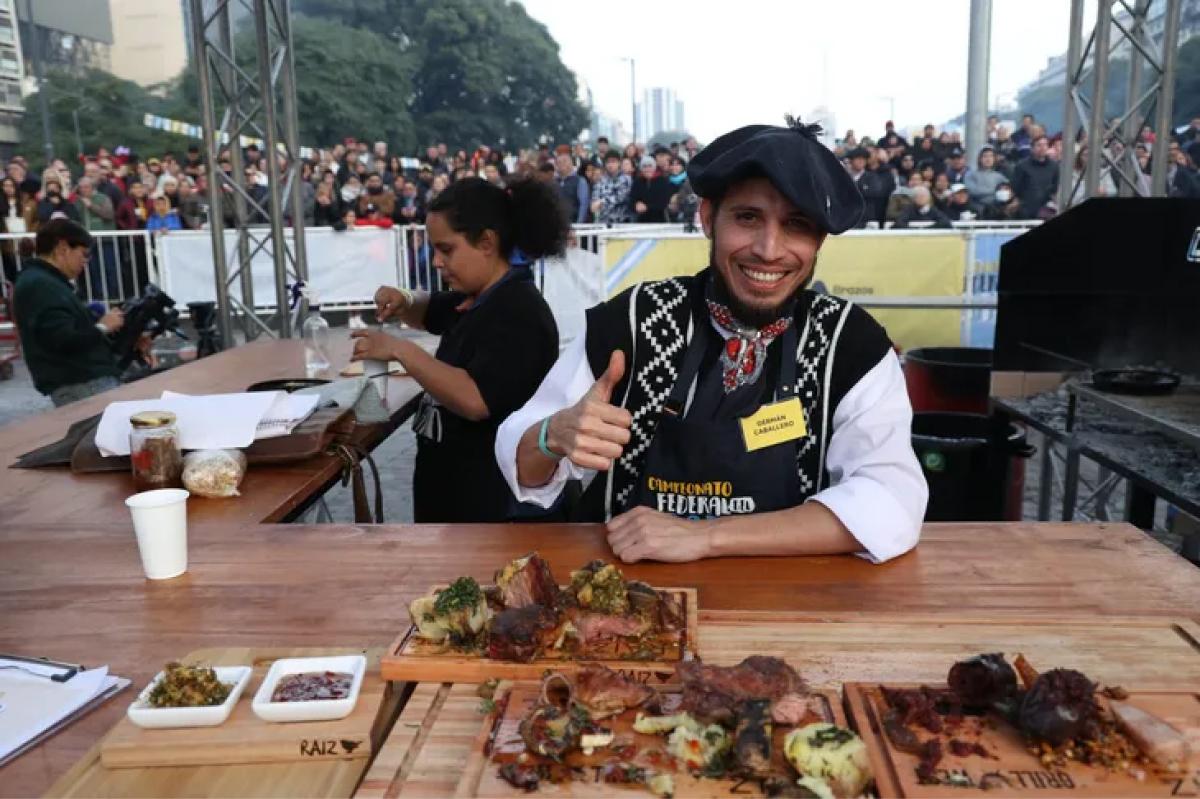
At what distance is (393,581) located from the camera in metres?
1.82

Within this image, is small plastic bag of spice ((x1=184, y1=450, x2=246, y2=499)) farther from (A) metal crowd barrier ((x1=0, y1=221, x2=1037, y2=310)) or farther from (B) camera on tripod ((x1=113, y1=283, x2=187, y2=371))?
(A) metal crowd barrier ((x1=0, y1=221, x2=1037, y2=310))

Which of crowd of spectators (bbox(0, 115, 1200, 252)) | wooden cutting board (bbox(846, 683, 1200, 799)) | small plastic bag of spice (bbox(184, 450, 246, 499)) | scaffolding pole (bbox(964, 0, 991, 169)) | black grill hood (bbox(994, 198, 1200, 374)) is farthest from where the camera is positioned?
scaffolding pole (bbox(964, 0, 991, 169))

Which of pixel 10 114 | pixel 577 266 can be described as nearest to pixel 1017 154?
pixel 577 266

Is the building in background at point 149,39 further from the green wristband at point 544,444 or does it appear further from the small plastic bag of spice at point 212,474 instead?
the green wristband at point 544,444

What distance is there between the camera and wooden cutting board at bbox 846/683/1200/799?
0.99 metres

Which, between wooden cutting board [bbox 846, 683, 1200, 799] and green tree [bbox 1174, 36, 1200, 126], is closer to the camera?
wooden cutting board [bbox 846, 683, 1200, 799]

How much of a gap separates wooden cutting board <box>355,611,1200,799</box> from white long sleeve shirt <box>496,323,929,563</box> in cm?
40

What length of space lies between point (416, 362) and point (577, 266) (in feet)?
27.0

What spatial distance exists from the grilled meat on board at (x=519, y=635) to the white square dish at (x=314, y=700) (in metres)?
0.19

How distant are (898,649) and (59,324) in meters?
5.38

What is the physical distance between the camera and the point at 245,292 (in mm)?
7777

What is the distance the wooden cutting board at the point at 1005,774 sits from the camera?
994 mm

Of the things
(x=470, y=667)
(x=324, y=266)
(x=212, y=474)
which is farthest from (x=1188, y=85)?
(x=470, y=667)

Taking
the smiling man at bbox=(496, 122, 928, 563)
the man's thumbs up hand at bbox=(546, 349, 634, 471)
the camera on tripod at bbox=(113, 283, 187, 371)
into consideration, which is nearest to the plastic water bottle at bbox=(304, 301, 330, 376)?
the camera on tripod at bbox=(113, 283, 187, 371)
